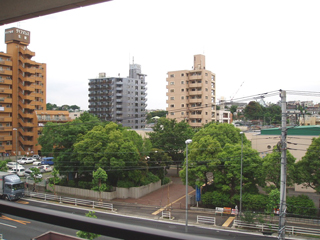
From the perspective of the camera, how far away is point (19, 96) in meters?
23.8

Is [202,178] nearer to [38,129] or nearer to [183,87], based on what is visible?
[183,87]

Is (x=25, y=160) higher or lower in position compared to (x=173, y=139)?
lower

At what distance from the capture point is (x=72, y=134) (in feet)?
48.7

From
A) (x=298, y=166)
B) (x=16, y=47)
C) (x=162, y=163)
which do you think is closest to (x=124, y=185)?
(x=162, y=163)

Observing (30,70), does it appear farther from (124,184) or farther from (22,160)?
(124,184)

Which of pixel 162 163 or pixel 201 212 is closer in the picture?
pixel 201 212

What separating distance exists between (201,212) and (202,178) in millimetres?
1522

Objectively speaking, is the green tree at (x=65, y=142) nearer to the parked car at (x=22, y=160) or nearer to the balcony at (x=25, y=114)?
the parked car at (x=22, y=160)

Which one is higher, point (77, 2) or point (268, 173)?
point (77, 2)

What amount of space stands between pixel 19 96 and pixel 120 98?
40.1 ft

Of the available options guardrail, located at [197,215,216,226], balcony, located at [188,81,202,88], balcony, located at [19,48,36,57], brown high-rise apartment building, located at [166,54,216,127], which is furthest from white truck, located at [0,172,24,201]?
balcony, located at [188,81,202,88]

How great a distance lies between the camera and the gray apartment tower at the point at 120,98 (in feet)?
109

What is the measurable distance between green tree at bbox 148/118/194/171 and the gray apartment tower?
1459 cm

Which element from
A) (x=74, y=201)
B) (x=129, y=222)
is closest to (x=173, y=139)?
(x=74, y=201)
